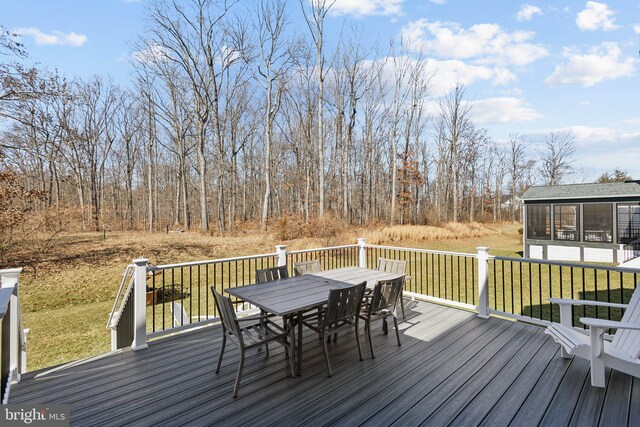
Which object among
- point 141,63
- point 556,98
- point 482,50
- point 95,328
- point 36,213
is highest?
point 141,63

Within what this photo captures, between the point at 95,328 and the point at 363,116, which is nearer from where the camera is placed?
the point at 95,328

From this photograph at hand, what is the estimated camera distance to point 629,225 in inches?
453

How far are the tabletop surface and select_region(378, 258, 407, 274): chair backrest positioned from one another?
418 millimetres

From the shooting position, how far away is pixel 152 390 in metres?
2.65

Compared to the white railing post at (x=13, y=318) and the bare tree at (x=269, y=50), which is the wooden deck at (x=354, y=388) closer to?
the white railing post at (x=13, y=318)

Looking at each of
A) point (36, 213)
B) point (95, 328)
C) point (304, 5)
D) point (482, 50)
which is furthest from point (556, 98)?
point (36, 213)

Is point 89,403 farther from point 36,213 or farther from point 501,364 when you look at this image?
point 36,213

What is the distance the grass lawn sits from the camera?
541 cm

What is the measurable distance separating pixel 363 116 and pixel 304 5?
862cm

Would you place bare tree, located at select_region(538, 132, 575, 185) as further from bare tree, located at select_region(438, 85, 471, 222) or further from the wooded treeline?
bare tree, located at select_region(438, 85, 471, 222)

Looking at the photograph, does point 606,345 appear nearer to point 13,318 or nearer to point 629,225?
point 13,318

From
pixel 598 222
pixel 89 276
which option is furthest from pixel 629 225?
pixel 89 276

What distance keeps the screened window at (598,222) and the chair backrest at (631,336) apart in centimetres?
1237

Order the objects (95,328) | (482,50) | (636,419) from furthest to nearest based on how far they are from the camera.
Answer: (482,50), (95,328), (636,419)
